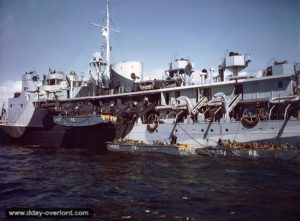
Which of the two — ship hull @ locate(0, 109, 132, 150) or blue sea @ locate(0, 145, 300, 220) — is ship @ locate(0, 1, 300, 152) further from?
blue sea @ locate(0, 145, 300, 220)

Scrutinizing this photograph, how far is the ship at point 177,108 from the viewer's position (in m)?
20.0

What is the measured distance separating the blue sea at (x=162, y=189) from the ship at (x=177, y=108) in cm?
409

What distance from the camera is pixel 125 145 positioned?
22750 millimetres

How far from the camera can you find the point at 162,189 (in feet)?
34.9

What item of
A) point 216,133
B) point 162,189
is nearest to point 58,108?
point 216,133

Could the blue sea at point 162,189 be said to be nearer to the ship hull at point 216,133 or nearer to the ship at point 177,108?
the ship hull at point 216,133

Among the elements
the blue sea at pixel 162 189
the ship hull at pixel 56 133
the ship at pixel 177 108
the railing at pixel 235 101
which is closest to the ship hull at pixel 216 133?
the ship at pixel 177 108

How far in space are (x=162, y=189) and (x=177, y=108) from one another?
13.8 meters

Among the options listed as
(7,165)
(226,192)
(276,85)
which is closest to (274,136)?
(276,85)

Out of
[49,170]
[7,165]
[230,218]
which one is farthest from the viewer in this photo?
[7,165]

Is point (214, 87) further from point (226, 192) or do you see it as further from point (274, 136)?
point (226, 192)

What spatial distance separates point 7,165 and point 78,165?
16.7 feet

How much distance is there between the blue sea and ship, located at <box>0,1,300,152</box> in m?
4.09

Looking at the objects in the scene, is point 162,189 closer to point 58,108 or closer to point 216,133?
point 216,133
